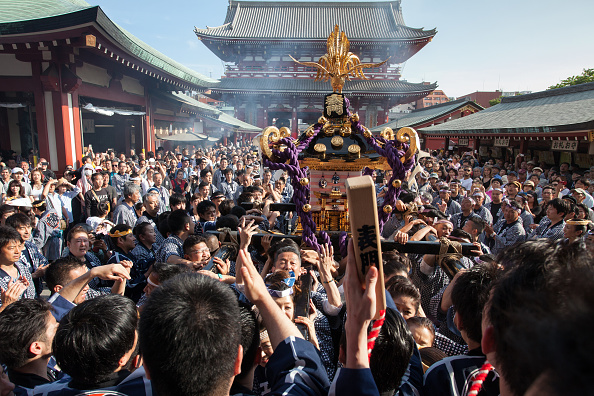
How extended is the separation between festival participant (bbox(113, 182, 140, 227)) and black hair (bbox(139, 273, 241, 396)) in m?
4.06

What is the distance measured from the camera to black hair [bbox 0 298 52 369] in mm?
1682

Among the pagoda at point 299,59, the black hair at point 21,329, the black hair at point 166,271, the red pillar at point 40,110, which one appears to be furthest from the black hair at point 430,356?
the pagoda at point 299,59

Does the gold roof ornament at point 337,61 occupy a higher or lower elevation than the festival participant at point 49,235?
higher

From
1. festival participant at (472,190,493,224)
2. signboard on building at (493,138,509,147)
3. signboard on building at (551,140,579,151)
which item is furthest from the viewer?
signboard on building at (493,138,509,147)

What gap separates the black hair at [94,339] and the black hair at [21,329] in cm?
43

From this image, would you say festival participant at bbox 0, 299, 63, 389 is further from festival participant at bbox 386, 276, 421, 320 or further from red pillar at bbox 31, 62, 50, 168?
red pillar at bbox 31, 62, 50, 168

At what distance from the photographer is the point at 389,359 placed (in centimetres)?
133

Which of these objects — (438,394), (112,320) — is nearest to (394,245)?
(438,394)

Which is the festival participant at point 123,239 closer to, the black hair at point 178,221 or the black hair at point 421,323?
the black hair at point 178,221

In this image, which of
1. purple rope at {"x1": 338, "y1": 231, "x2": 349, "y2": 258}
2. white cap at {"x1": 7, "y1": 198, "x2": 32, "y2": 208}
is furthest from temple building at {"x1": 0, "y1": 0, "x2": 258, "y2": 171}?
purple rope at {"x1": 338, "y1": 231, "x2": 349, "y2": 258}

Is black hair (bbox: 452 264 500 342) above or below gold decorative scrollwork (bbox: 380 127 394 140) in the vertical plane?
below

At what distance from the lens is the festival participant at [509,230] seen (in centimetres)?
439

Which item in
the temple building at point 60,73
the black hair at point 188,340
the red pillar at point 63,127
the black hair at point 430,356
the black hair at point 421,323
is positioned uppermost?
the temple building at point 60,73

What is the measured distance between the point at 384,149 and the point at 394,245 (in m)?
1.05
